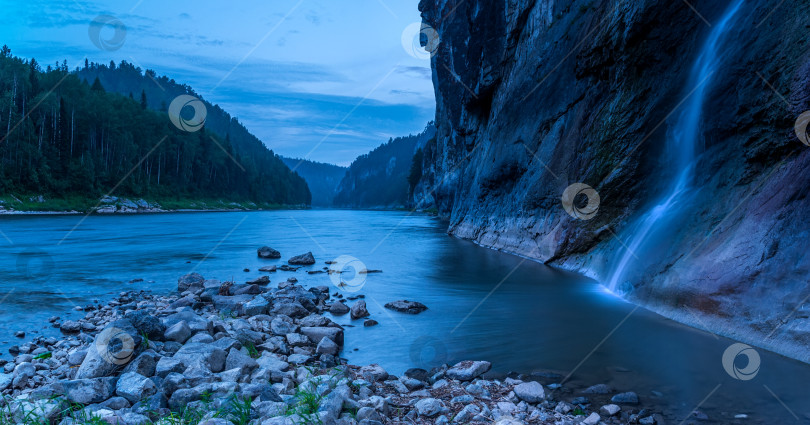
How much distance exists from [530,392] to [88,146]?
92178mm

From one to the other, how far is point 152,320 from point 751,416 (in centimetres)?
795

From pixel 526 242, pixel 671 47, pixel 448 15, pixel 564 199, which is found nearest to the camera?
pixel 671 47

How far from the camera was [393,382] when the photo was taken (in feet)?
19.1

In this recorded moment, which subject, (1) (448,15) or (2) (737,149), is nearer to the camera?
(2) (737,149)

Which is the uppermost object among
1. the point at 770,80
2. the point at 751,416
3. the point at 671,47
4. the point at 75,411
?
the point at 671,47

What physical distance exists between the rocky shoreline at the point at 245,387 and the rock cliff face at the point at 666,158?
3931 mm

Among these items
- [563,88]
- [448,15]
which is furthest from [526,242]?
[448,15]

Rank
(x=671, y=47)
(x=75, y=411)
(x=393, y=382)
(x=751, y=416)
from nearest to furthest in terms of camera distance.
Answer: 1. (x=75, y=411)
2. (x=751, y=416)
3. (x=393, y=382)
4. (x=671, y=47)

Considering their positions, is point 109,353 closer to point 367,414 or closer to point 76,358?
point 76,358

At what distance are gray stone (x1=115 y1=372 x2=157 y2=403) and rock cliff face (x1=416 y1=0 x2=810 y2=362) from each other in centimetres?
856

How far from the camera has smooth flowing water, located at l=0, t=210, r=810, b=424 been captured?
5.55 meters

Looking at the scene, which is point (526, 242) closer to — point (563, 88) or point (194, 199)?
point (563, 88)

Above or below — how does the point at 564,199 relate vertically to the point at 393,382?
above

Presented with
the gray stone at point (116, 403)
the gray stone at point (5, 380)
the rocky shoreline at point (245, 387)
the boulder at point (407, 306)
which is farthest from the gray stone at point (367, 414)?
the boulder at point (407, 306)
